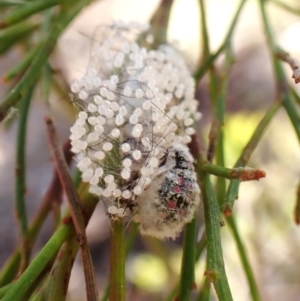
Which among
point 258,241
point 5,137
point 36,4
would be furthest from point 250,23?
point 36,4

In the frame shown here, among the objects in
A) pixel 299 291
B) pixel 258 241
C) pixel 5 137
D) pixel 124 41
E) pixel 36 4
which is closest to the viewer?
pixel 36 4

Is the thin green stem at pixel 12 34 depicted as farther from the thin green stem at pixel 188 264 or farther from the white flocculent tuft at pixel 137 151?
the thin green stem at pixel 188 264

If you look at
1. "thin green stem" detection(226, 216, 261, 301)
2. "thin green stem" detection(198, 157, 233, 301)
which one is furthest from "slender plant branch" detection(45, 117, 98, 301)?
"thin green stem" detection(226, 216, 261, 301)

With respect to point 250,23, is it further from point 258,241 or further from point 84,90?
point 84,90

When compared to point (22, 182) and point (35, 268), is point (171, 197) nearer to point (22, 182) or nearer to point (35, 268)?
point (35, 268)

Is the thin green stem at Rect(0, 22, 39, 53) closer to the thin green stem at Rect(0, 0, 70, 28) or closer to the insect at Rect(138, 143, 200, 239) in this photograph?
the thin green stem at Rect(0, 0, 70, 28)

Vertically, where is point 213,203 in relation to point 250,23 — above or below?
below
